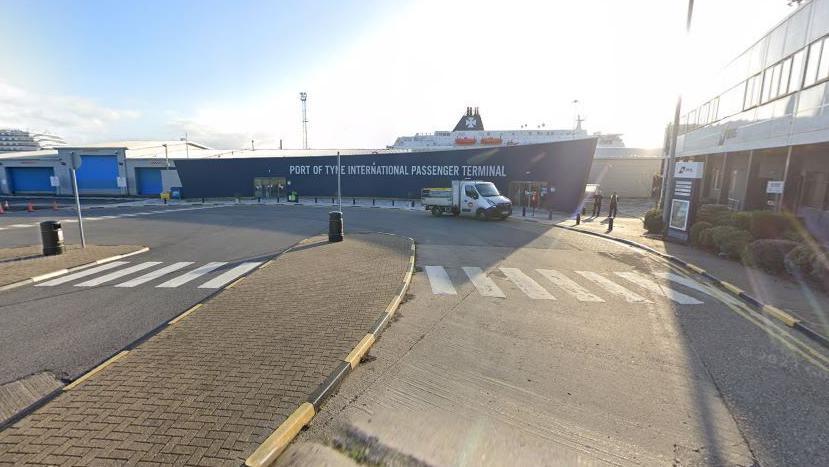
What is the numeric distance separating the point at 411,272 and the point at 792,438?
6.84 meters

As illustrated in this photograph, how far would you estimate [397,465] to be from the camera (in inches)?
124

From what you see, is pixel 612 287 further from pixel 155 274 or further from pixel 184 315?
pixel 155 274

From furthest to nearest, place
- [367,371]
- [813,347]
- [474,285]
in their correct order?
1. [474,285]
2. [813,347]
3. [367,371]

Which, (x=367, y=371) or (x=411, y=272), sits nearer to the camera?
(x=367, y=371)

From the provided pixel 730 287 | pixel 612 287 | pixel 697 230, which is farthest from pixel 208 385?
pixel 697 230

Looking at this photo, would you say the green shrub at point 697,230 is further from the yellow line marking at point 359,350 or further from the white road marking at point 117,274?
the white road marking at point 117,274

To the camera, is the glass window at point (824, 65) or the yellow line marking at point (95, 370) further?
the glass window at point (824, 65)

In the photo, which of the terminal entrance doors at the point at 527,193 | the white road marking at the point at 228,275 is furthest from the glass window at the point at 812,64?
the white road marking at the point at 228,275

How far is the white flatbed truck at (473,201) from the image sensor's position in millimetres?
20953

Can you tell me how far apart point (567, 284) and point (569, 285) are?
0.29 ft

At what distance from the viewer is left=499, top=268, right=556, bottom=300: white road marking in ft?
26.1

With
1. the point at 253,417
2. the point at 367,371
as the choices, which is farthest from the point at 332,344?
the point at 253,417

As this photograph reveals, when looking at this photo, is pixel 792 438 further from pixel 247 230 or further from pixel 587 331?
pixel 247 230

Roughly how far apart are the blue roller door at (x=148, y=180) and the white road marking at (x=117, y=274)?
4131 cm
